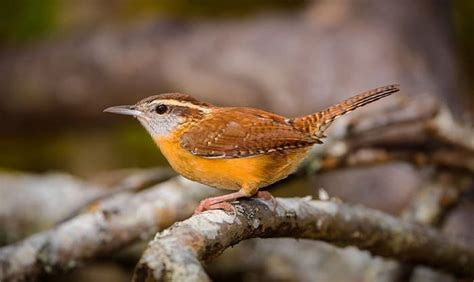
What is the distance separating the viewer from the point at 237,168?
117 inches

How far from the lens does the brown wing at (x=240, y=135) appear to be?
9.87 ft

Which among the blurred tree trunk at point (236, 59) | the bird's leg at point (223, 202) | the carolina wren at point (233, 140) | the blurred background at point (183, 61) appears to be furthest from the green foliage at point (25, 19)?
the bird's leg at point (223, 202)

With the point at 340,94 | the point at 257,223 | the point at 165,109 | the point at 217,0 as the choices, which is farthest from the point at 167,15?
the point at 257,223

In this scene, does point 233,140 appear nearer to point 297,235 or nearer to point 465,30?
point 297,235

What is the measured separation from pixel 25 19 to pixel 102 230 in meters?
4.01

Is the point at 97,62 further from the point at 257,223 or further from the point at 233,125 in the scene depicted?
the point at 257,223

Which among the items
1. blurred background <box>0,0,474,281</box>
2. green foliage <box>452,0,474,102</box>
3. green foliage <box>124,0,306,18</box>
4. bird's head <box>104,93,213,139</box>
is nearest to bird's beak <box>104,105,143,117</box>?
bird's head <box>104,93,213,139</box>

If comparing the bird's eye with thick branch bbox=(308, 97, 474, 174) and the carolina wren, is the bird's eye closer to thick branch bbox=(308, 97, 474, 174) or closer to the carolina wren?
the carolina wren

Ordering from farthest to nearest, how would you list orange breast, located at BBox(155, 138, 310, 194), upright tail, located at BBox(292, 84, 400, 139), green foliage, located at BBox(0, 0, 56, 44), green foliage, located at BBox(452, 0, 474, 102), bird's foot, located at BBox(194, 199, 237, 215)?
green foliage, located at BBox(452, 0, 474, 102) → green foliage, located at BBox(0, 0, 56, 44) → upright tail, located at BBox(292, 84, 400, 139) → orange breast, located at BBox(155, 138, 310, 194) → bird's foot, located at BBox(194, 199, 237, 215)

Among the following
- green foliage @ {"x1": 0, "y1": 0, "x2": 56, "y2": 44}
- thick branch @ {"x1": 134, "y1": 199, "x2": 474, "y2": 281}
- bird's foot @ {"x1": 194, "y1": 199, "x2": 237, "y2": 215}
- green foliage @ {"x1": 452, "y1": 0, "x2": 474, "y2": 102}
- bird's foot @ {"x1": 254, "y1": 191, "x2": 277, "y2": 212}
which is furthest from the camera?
green foliage @ {"x1": 452, "y1": 0, "x2": 474, "y2": 102}

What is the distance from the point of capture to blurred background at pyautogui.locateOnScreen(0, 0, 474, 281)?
6477mm

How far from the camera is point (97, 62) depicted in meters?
7.06

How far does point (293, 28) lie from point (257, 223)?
433 cm

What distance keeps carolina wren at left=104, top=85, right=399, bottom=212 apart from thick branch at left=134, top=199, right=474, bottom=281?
15 cm
